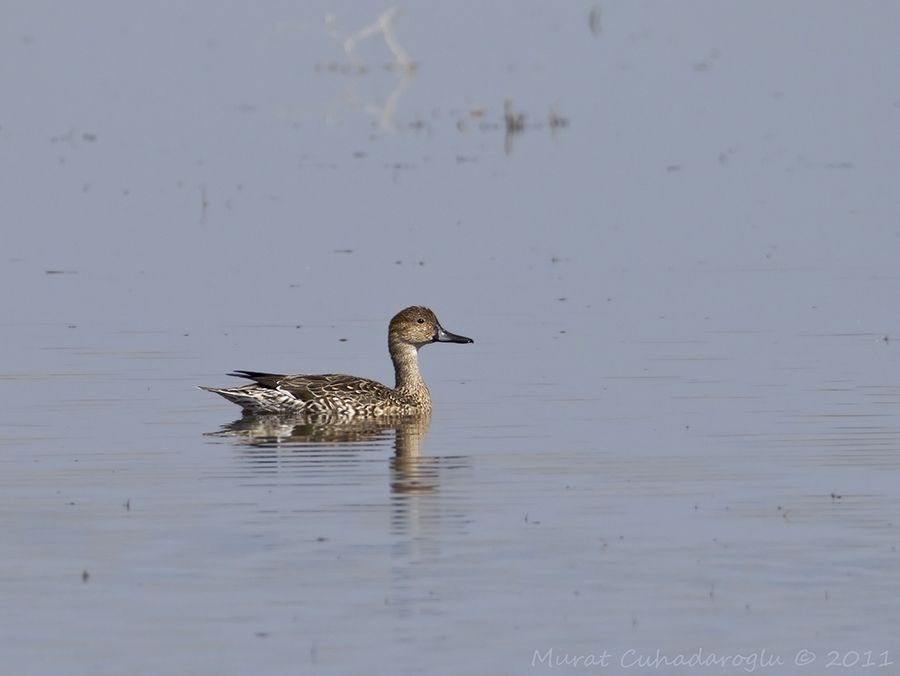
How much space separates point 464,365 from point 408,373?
1256mm

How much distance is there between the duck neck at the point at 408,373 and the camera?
18094mm

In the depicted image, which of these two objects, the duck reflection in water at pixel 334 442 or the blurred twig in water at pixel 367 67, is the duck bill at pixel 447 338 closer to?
the duck reflection in water at pixel 334 442

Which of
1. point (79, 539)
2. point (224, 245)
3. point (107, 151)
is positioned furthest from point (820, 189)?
point (79, 539)

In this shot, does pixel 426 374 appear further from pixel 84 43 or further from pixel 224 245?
pixel 84 43

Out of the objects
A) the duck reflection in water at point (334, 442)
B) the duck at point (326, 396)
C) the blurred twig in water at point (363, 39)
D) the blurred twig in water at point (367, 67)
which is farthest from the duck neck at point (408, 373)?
the blurred twig in water at point (363, 39)

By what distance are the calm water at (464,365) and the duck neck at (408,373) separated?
1.34 feet

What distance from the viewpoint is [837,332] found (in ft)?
67.2

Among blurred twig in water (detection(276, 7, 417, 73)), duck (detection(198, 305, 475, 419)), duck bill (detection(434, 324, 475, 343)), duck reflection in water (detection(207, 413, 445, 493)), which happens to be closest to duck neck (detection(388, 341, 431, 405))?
duck (detection(198, 305, 475, 419))

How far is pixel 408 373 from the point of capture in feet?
61.1

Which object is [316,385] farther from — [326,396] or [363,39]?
[363,39]

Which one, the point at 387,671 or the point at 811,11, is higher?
the point at 811,11

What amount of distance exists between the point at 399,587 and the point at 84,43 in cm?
4030

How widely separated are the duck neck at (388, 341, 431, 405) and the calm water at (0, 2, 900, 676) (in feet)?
1.34

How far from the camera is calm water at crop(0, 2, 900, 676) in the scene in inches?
431
